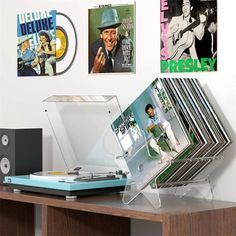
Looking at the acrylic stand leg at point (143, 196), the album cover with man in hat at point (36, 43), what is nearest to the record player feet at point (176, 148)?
the acrylic stand leg at point (143, 196)

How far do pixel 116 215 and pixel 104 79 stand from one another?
2.35ft

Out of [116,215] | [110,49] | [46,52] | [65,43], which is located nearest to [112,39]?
[110,49]

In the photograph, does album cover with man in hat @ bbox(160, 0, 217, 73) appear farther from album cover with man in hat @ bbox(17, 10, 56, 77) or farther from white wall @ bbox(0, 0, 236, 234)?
album cover with man in hat @ bbox(17, 10, 56, 77)

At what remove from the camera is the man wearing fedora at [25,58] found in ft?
9.29

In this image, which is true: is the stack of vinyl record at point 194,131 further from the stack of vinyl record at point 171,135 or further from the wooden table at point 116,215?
the wooden table at point 116,215

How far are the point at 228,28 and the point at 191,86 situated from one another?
22 centimetres

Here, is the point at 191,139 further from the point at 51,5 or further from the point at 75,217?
the point at 51,5

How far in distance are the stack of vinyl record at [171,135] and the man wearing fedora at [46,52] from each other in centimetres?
70

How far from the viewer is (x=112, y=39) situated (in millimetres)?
2508

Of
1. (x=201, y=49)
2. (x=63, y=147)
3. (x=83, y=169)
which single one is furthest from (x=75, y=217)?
(x=201, y=49)

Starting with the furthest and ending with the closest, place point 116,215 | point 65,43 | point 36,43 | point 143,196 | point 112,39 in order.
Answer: point 36,43, point 65,43, point 112,39, point 143,196, point 116,215

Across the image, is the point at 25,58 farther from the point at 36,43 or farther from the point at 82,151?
the point at 82,151

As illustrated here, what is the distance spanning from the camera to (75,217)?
229 cm

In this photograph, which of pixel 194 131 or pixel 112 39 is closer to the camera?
pixel 194 131
